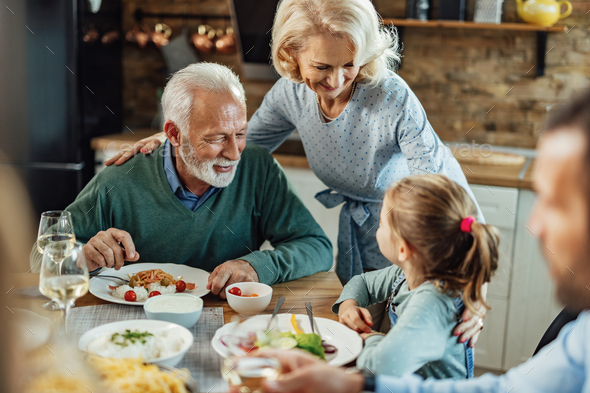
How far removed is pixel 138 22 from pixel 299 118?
7.60 ft

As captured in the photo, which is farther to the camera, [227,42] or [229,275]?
[227,42]

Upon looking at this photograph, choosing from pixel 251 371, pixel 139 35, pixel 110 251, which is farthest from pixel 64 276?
pixel 139 35

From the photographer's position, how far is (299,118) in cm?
190

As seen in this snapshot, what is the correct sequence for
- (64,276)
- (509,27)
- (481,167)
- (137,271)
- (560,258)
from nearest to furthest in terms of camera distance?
(560,258) → (64,276) → (137,271) → (481,167) → (509,27)

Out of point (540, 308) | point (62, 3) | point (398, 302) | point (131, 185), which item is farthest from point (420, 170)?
point (62, 3)

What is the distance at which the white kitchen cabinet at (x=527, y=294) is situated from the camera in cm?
258

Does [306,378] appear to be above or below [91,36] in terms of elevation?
below

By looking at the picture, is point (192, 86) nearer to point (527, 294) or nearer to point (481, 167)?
point (481, 167)

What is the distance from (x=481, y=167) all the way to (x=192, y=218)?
1.74 m

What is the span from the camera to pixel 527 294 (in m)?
2.63

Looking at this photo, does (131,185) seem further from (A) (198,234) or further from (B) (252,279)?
(B) (252,279)

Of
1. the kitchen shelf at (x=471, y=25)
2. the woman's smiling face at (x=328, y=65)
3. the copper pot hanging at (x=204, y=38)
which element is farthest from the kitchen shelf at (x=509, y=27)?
the woman's smiling face at (x=328, y=65)

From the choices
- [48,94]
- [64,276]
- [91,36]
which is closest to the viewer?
[64,276]

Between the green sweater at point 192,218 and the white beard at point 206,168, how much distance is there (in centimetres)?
6
